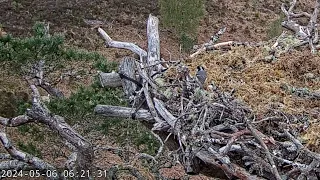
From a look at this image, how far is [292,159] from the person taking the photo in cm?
361

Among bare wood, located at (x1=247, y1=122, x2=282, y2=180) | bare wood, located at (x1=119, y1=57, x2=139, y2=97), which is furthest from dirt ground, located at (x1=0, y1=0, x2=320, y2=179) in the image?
bare wood, located at (x1=247, y1=122, x2=282, y2=180)

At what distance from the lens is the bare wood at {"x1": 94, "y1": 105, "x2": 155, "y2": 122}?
14.2ft

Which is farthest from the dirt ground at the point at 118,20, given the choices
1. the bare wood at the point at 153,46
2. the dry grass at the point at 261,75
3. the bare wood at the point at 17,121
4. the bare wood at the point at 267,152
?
the bare wood at the point at 267,152

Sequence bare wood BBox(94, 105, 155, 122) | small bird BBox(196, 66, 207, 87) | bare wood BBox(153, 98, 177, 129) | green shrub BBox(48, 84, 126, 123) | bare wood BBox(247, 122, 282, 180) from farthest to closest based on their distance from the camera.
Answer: green shrub BBox(48, 84, 126, 123) < bare wood BBox(94, 105, 155, 122) < small bird BBox(196, 66, 207, 87) < bare wood BBox(153, 98, 177, 129) < bare wood BBox(247, 122, 282, 180)

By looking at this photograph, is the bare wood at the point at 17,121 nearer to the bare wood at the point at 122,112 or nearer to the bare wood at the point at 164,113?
the bare wood at the point at 122,112

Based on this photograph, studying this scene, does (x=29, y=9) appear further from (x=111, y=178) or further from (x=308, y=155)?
(x=308, y=155)

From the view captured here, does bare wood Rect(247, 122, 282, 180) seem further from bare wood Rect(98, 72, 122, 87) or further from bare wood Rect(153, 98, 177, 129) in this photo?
bare wood Rect(98, 72, 122, 87)

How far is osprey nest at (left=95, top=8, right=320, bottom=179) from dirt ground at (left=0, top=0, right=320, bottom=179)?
682cm

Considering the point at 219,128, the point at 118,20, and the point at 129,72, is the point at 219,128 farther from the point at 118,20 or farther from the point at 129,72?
the point at 118,20

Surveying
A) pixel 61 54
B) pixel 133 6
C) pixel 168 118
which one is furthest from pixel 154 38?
pixel 133 6

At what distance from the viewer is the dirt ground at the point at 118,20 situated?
1232 centimetres

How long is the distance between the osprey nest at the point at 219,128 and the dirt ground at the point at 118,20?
6822mm

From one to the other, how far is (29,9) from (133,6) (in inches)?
104

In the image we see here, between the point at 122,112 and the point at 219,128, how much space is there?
37.5 inches
